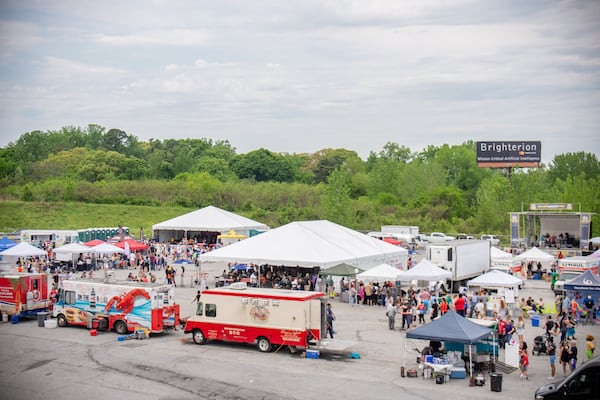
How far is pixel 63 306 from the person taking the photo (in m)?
23.6

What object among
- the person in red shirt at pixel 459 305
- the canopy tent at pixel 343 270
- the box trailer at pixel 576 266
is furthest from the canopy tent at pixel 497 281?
the canopy tent at pixel 343 270

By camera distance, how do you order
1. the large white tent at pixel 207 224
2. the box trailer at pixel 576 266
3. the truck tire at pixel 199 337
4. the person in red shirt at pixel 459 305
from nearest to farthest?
the truck tire at pixel 199 337, the person in red shirt at pixel 459 305, the box trailer at pixel 576 266, the large white tent at pixel 207 224

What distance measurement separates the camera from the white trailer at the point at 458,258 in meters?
31.3

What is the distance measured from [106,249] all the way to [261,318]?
21291 mm

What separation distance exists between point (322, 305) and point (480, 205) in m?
55.1

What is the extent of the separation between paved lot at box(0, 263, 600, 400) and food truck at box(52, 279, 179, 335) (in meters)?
0.52

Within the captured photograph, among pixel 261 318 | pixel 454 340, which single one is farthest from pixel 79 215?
pixel 454 340

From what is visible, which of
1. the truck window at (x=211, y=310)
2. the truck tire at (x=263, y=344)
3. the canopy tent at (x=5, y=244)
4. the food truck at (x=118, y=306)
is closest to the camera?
the truck tire at (x=263, y=344)

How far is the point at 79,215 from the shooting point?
238 feet

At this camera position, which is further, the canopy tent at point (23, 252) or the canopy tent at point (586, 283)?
the canopy tent at point (23, 252)

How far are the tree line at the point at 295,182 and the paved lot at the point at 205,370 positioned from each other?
42339mm

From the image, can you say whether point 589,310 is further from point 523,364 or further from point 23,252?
point 23,252

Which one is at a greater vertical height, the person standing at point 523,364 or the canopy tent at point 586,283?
the canopy tent at point 586,283

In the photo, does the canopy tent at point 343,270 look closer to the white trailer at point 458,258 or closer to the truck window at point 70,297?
the white trailer at point 458,258
